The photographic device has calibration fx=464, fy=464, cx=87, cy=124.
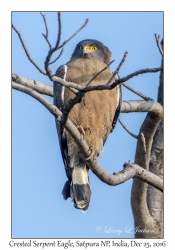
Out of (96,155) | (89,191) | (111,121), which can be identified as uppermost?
(111,121)

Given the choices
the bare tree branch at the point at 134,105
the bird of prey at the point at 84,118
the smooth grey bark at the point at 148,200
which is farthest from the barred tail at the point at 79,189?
the bare tree branch at the point at 134,105

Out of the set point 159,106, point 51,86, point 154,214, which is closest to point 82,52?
point 51,86

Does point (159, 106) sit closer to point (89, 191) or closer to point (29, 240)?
point (89, 191)

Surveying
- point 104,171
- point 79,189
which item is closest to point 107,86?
point 104,171

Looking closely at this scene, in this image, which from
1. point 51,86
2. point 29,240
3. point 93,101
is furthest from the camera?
point 51,86

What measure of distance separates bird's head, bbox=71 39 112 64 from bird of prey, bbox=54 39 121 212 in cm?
23

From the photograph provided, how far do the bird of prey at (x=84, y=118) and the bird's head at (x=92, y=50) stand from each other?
226 millimetres

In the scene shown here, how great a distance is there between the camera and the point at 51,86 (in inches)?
224

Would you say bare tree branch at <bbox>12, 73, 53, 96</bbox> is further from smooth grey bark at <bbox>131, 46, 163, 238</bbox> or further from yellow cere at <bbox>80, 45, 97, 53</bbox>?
smooth grey bark at <bbox>131, 46, 163, 238</bbox>

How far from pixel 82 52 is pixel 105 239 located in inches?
101

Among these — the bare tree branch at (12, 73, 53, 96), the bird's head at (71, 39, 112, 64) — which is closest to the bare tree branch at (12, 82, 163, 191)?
the bare tree branch at (12, 73, 53, 96)

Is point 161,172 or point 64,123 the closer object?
point 64,123

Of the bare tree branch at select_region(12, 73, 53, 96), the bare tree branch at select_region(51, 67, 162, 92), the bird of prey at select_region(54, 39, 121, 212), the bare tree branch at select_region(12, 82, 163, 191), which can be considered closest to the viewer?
the bare tree branch at select_region(51, 67, 162, 92)

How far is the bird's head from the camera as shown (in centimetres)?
601
